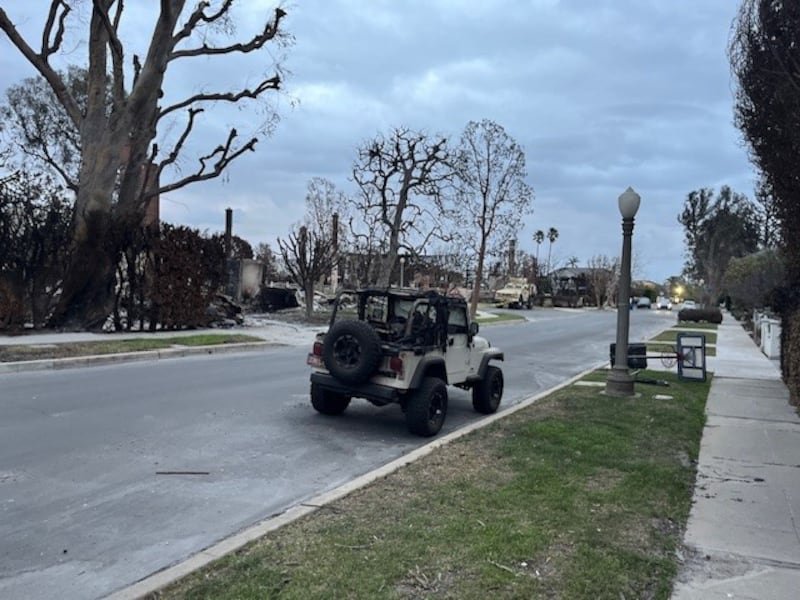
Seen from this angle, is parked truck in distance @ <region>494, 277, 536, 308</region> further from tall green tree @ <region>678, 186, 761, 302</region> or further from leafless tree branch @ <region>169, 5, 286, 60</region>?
leafless tree branch @ <region>169, 5, 286, 60</region>

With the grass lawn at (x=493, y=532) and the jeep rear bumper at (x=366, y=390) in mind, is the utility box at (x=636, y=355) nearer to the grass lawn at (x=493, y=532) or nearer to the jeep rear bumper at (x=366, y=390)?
the grass lawn at (x=493, y=532)

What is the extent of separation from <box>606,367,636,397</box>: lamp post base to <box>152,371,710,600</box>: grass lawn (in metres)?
3.66

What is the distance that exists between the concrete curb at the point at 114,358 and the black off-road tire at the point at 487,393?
8283mm

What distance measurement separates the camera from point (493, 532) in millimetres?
4613

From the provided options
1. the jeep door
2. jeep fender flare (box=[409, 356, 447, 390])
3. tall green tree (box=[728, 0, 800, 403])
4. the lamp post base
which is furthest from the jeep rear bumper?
tall green tree (box=[728, 0, 800, 403])

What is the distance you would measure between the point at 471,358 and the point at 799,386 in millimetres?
5533

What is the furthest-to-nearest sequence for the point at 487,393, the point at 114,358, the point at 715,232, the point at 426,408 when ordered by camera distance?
the point at 715,232 → the point at 114,358 → the point at 487,393 → the point at 426,408

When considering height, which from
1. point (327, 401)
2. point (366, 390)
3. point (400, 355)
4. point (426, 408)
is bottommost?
point (327, 401)

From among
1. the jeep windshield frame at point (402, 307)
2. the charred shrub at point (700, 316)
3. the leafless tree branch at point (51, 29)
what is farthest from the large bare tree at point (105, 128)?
the charred shrub at point (700, 316)

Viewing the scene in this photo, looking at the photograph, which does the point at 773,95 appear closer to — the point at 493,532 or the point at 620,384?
the point at 620,384

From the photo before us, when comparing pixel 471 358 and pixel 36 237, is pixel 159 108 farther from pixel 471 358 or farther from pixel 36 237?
pixel 471 358

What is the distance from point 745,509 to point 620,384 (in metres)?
5.89

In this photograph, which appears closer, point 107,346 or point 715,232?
point 107,346

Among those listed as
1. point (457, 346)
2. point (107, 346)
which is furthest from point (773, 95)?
point (107, 346)
